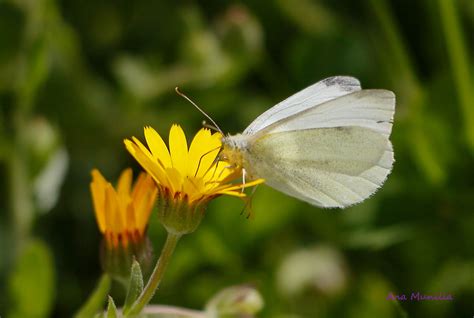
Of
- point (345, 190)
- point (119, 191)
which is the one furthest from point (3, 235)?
point (345, 190)

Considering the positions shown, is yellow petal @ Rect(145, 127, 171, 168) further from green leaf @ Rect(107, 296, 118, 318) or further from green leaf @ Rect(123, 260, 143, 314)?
green leaf @ Rect(107, 296, 118, 318)

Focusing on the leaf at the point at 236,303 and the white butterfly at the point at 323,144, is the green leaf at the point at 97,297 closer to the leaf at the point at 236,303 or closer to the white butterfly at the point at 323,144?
the leaf at the point at 236,303

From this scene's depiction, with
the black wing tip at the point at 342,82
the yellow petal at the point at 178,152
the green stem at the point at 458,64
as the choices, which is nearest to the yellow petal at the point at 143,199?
the yellow petal at the point at 178,152

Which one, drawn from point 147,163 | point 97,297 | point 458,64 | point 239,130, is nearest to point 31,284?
point 97,297

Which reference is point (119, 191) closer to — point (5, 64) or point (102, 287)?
point (102, 287)

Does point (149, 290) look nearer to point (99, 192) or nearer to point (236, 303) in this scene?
point (99, 192)

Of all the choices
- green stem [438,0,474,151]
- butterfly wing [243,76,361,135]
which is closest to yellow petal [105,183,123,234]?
butterfly wing [243,76,361,135]
